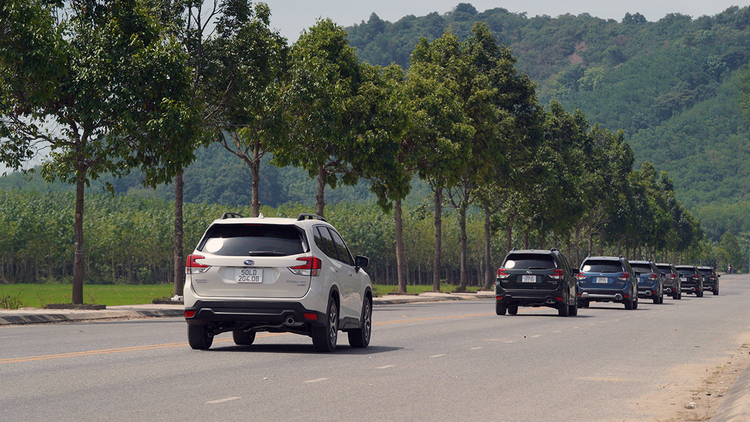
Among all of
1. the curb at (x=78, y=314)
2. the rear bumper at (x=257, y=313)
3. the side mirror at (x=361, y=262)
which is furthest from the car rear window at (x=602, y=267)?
the rear bumper at (x=257, y=313)

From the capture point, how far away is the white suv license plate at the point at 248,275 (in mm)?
13391

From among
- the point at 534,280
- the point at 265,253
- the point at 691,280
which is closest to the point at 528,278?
the point at 534,280

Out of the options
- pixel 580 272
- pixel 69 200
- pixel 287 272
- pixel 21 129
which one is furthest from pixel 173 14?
pixel 69 200

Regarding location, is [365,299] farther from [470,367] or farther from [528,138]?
[528,138]

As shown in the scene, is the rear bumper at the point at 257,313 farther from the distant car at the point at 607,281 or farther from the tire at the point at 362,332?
the distant car at the point at 607,281

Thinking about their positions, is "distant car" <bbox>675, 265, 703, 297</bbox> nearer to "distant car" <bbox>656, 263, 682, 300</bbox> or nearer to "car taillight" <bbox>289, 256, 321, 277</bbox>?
"distant car" <bbox>656, 263, 682, 300</bbox>

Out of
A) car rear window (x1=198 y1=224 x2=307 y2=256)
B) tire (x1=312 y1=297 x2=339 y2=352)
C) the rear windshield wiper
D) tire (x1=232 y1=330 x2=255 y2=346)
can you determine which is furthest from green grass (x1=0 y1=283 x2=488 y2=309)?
the rear windshield wiper

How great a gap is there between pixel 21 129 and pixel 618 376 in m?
18.9

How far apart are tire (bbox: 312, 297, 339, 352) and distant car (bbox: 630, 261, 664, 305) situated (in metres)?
27.7

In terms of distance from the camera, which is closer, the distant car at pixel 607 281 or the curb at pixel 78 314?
the curb at pixel 78 314

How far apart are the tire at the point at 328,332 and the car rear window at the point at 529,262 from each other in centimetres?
1305

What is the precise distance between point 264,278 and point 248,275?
0.75ft

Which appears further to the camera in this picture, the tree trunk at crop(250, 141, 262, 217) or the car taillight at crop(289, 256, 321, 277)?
the tree trunk at crop(250, 141, 262, 217)

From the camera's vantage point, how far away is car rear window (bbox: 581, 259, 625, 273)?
3278 centimetres
